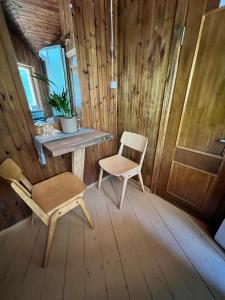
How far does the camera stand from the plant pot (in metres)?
1.24

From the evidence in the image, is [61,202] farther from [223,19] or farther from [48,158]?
[223,19]

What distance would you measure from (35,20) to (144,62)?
3.67ft

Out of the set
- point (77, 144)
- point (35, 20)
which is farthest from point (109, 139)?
point (35, 20)

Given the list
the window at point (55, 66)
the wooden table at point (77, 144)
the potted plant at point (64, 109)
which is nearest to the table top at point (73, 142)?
the wooden table at point (77, 144)

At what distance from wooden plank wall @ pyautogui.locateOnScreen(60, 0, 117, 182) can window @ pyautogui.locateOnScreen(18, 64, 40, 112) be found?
46 centimetres

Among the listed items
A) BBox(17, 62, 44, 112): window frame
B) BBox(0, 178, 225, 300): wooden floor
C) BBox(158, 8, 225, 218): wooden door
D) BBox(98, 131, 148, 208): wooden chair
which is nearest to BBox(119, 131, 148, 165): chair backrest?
BBox(98, 131, 148, 208): wooden chair

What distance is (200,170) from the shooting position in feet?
4.07

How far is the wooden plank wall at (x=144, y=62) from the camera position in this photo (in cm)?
117

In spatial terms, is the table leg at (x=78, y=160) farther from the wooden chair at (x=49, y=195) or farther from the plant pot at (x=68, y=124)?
the plant pot at (x=68, y=124)

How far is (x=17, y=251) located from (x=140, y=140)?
1.61 m

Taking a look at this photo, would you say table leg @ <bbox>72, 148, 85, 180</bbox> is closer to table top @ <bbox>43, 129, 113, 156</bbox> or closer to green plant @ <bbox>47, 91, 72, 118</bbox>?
table top @ <bbox>43, 129, 113, 156</bbox>

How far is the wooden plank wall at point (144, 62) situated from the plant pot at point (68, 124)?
754 mm

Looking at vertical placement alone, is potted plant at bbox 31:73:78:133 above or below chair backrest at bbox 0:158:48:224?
above

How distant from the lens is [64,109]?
47.6 inches
